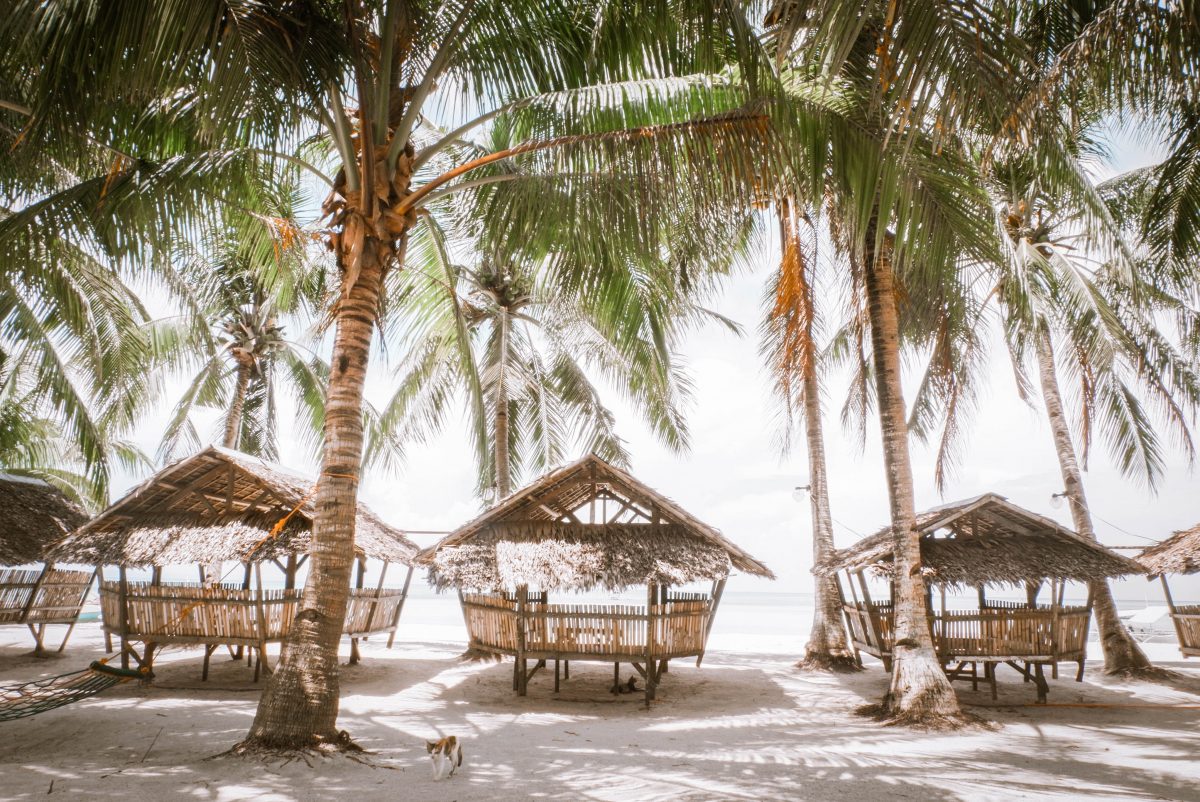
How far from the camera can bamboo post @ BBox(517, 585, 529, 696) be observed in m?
8.91

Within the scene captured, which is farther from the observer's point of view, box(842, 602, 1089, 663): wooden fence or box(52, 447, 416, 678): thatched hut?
box(52, 447, 416, 678): thatched hut

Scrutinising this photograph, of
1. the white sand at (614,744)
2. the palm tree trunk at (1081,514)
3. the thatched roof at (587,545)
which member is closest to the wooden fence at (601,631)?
the thatched roof at (587,545)

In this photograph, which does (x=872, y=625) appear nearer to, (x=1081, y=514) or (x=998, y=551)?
(x=998, y=551)

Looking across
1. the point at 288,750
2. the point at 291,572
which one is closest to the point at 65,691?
the point at 288,750

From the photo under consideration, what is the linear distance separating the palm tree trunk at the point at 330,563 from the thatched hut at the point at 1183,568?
10.6 metres

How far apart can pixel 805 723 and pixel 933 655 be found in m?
1.48

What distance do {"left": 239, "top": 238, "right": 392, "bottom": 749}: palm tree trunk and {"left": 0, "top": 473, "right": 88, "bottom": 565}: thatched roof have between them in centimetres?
737

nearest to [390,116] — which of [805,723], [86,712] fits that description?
[86,712]

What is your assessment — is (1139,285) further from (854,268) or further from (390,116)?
(390,116)

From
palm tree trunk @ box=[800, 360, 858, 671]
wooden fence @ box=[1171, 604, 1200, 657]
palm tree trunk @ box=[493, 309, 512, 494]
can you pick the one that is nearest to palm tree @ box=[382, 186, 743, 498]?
palm tree trunk @ box=[493, 309, 512, 494]

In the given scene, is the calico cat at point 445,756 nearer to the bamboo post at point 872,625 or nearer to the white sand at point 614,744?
the white sand at point 614,744

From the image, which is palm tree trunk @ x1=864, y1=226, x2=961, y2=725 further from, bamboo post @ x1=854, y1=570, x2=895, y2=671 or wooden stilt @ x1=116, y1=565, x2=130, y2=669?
wooden stilt @ x1=116, y1=565, x2=130, y2=669

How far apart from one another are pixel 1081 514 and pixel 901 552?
557cm

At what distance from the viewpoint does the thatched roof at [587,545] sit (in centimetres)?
891
